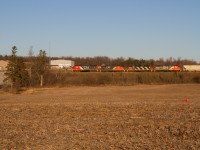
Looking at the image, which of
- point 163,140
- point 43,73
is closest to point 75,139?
point 163,140

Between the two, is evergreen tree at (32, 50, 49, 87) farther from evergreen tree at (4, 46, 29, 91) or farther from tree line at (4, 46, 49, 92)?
evergreen tree at (4, 46, 29, 91)

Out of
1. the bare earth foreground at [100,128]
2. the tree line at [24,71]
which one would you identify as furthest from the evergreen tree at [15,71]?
the bare earth foreground at [100,128]

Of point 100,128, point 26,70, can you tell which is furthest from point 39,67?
point 100,128

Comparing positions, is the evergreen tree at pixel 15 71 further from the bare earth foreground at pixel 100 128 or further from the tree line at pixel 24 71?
the bare earth foreground at pixel 100 128

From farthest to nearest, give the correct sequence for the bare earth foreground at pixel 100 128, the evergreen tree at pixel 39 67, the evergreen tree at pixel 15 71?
1. the evergreen tree at pixel 39 67
2. the evergreen tree at pixel 15 71
3. the bare earth foreground at pixel 100 128

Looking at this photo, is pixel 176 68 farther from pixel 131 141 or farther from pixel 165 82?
pixel 131 141

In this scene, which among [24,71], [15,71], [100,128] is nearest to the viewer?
[100,128]

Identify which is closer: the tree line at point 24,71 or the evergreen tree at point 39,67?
the tree line at point 24,71

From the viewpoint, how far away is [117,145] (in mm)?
9742

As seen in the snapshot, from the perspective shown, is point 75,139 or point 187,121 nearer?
point 75,139

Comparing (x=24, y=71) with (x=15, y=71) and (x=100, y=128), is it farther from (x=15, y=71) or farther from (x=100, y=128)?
(x=100, y=128)

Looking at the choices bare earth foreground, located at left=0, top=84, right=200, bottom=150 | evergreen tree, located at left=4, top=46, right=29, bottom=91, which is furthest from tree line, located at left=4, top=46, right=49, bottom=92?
bare earth foreground, located at left=0, top=84, right=200, bottom=150

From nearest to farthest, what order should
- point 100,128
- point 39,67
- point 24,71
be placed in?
point 100,128, point 24,71, point 39,67

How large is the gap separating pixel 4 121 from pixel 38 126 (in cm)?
214
